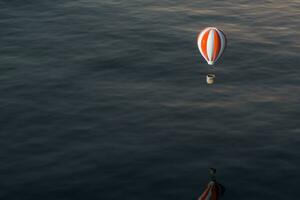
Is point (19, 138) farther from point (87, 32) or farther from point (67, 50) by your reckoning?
point (87, 32)

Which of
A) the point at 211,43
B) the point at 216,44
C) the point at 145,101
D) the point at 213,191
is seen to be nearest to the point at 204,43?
the point at 211,43

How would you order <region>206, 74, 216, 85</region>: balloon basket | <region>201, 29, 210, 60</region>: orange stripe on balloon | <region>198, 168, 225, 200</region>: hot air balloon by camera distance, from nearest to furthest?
<region>198, 168, 225, 200</region>: hot air balloon
<region>206, 74, 216, 85</region>: balloon basket
<region>201, 29, 210, 60</region>: orange stripe on balloon

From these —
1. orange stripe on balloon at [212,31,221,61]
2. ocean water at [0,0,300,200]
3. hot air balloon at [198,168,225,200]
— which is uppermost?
orange stripe on balloon at [212,31,221,61]

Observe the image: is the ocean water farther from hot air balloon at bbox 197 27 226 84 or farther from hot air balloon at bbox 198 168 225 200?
hot air balloon at bbox 197 27 226 84

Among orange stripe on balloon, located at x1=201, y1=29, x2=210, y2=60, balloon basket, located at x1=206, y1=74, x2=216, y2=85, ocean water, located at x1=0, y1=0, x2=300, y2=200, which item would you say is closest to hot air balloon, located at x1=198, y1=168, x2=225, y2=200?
ocean water, located at x1=0, y1=0, x2=300, y2=200

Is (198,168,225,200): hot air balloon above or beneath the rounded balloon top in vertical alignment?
beneath

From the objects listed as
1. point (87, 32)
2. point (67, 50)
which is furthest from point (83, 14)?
point (67, 50)

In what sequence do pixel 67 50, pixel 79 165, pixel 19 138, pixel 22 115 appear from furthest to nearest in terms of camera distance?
1. pixel 67 50
2. pixel 22 115
3. pixel 19 138
4. pixel 79 165
